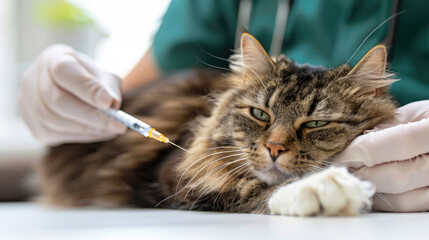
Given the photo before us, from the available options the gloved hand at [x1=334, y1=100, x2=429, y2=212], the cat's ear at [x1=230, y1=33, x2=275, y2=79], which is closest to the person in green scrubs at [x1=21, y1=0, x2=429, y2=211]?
the gloved hand at [x1=334, y1=100, x2=429, y2=212]

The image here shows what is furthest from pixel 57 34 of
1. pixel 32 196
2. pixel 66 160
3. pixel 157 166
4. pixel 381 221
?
pixel 381 221

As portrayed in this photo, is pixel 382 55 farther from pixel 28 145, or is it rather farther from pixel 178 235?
pixel 28 145

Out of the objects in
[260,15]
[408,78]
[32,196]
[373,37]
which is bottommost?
[32,196]

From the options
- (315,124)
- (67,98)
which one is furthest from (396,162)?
(67,98)

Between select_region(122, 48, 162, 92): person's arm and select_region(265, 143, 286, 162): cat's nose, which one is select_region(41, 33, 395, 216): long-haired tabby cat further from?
select_region(122, 48, 162, 92): person's arm

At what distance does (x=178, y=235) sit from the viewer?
0.66 meters

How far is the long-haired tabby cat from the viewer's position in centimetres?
95

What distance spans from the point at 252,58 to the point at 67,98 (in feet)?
2.29

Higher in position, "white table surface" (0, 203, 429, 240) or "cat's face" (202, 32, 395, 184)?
"cat's face" (202, 32, 395, 184)

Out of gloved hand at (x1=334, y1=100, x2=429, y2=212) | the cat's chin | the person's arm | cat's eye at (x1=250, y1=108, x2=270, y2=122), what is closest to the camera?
gloved hand at (x1=334, y1=100, x2=429, y2=212)

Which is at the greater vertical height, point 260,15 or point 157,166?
point 260,15

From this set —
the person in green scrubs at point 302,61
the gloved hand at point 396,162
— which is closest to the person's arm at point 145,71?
the person in green scrubs at point 302,61

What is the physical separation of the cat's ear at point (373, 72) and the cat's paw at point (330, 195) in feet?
1.20

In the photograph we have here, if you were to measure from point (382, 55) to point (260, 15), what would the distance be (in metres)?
0.79
